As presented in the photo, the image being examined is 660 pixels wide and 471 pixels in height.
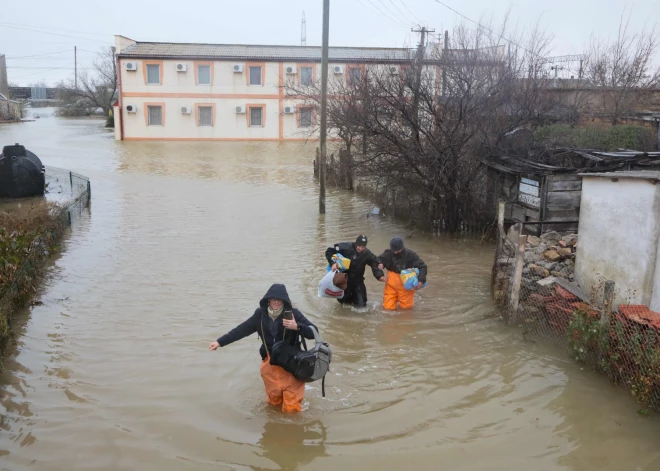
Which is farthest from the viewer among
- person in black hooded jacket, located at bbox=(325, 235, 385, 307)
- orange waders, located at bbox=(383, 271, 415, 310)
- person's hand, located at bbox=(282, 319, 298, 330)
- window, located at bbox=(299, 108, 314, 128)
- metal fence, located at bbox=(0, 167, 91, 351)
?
window, located at bbox=(299, 108, 314, 128)

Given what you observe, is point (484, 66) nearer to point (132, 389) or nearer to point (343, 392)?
point (343, 392)

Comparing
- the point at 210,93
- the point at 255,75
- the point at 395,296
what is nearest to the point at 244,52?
the point at 255,75

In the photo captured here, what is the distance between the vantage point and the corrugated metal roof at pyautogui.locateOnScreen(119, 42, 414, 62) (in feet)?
133

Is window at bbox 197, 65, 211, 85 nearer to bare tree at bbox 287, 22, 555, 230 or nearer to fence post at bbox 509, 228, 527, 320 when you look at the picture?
bare tree at bbox 287, 22, 555, 230

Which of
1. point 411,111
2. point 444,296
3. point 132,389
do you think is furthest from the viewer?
point 411,111

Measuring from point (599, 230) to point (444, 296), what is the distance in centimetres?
301

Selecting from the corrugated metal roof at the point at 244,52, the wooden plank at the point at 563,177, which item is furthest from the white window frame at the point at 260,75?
the wooden plank at the point at 563,177

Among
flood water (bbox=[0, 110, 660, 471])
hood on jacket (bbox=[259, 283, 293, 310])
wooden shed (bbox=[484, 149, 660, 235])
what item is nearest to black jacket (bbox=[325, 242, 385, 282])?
flood water (bbox=[0, 110, 660, 471])

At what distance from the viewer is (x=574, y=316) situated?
7.79 m

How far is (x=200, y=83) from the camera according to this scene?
41188mm

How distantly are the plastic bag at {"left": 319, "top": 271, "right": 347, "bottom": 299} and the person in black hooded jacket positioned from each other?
0.13 meters

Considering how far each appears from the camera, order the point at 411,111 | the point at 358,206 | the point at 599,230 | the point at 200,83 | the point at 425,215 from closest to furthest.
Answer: the point at 599,230
the point at 411,111
the point at 425,215
the point at 358,206
the point at 200,83

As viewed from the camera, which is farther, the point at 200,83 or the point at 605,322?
the point at 200,83

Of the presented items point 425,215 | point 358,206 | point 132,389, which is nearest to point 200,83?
point 358,206
